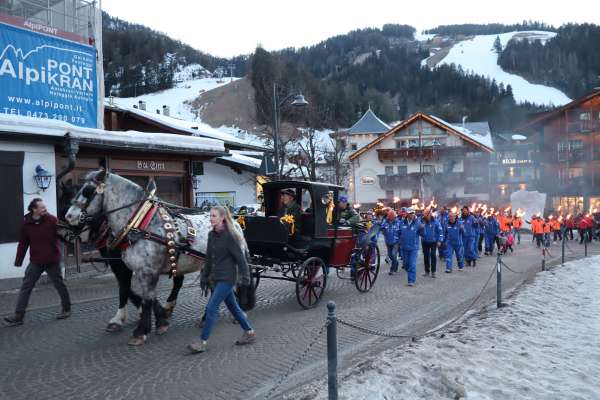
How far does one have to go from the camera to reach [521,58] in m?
193

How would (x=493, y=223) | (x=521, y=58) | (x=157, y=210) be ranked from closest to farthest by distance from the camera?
(x=157, y=210)
(x=493, y=223)
(x=521, y=58)

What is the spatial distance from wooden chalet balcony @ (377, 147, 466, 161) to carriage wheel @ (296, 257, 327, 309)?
135 ft

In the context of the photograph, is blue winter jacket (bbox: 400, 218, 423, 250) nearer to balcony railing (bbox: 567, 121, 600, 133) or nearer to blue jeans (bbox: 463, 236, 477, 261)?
blue jeans (bbox: 463, 236, 477, 261)

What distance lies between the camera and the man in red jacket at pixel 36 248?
813cm

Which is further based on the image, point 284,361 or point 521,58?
point 521,58

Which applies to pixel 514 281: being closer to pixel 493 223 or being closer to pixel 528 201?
pixel 493 223

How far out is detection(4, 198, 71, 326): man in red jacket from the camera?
8.13 meters

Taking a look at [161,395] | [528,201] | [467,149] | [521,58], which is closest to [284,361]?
[161,395]

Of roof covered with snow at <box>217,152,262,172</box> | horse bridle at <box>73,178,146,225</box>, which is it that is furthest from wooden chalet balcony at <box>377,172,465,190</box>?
horse bridle at <box>73,178,146,225</box>

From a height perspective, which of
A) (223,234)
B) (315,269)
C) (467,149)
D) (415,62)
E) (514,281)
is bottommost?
(514,281)

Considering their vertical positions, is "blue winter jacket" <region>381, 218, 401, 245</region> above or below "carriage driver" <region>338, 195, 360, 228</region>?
below

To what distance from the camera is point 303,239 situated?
9453mm

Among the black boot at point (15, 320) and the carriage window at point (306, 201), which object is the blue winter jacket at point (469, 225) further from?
the black boot at point (15, 320)

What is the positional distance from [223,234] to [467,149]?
154ft
